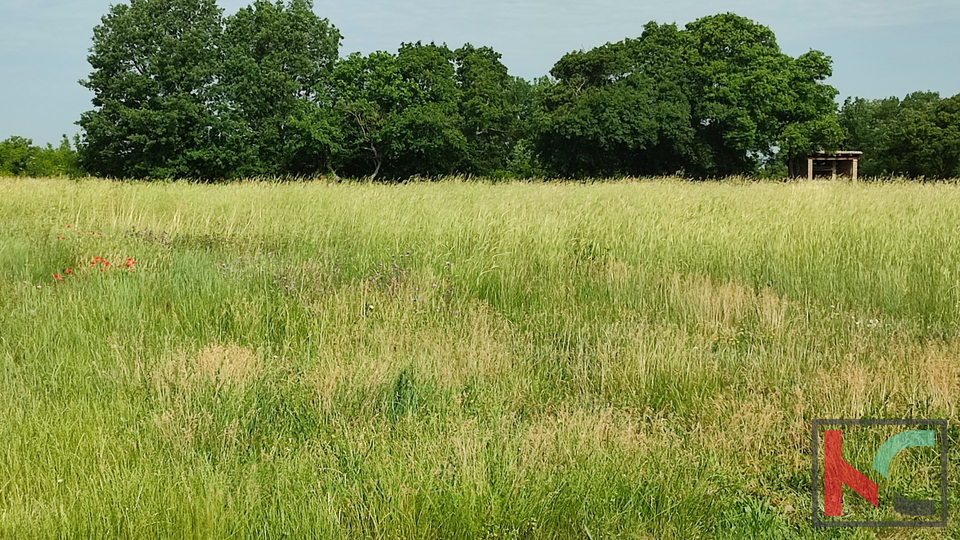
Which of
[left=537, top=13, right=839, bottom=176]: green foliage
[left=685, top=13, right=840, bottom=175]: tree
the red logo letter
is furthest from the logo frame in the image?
[left=685, top=13, right=840, bottom=175]: tree

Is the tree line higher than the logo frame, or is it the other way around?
the tree line

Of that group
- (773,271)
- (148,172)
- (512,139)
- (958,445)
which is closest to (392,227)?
(773,271)

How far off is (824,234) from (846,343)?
3711 mm

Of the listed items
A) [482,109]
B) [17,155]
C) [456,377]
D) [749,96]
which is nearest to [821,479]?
[456,377]

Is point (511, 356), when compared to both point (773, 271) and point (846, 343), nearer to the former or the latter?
point (846, 343)

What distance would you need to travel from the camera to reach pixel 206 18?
139ft

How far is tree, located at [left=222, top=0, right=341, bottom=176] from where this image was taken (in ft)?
131

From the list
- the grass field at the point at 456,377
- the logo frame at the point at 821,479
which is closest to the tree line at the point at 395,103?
the grass field at the point at 456,377

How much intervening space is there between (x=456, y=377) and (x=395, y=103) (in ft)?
130

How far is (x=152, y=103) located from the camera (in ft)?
130

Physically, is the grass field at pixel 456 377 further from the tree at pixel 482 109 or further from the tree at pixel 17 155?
the tree at pixel 17 155

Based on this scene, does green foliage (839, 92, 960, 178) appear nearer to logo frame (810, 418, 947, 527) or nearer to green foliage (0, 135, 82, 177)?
logo frame (810, 418, 947, 527)

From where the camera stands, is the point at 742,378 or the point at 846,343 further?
the point at 846,343

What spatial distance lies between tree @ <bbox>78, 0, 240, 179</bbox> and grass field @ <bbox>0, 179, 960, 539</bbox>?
33.6 meters
